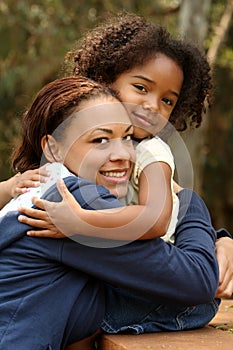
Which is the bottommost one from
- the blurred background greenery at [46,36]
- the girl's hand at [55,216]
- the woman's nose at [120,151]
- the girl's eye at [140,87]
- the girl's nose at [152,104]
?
the blurred background greenery at [46,36]

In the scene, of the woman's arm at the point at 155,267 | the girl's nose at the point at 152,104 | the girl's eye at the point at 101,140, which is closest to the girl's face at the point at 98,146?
the girl's eye at the point at 101,140

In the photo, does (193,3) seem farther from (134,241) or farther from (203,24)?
(134,241)

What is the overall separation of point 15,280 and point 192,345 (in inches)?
22.3

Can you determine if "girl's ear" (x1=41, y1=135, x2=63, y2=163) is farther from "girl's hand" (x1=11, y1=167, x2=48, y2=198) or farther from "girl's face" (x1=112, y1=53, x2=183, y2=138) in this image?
"girl's face" (x1=112, y1=53, x2=183, y2=138)

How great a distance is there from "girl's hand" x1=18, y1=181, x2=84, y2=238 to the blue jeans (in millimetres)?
305

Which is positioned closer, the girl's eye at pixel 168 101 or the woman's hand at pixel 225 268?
the woman's hand at pixel 225 268

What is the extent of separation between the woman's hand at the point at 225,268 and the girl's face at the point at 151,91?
1.65 ft

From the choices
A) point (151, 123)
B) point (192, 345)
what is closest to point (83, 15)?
point (151, 123)

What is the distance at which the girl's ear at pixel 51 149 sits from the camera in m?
2.49

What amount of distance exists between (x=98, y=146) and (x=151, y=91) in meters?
0.59

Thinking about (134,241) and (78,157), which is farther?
(78,157)

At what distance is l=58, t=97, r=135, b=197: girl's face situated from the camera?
2418 millimetres

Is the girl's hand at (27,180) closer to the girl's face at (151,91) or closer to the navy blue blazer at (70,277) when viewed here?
the navy blue blazer at (70,277)

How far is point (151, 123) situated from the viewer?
285 cm
